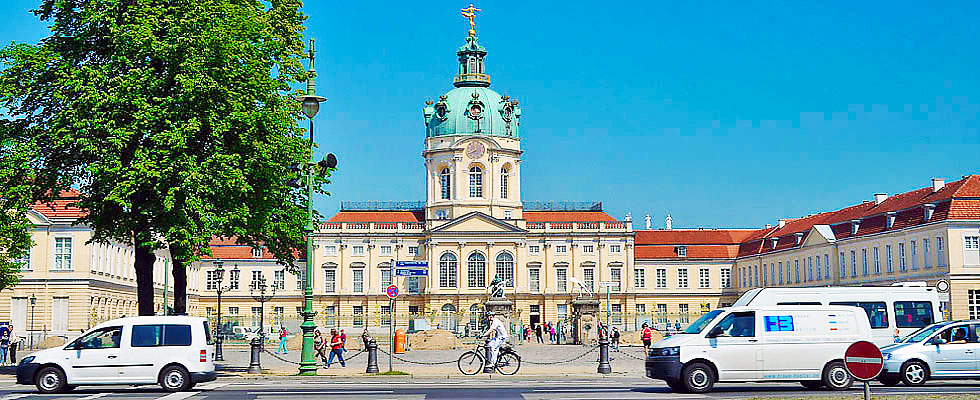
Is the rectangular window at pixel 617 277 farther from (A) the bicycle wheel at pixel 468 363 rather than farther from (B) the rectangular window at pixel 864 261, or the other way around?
(A) the bicycle wheel at pixel 468 363

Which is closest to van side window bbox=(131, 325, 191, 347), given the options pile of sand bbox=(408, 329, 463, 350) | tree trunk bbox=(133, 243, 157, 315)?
tree trunk bbox=(133, 243, 157, 315)

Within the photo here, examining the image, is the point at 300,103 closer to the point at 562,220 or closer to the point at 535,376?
the point at 535,376

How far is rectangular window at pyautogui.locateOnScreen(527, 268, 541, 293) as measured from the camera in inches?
4446

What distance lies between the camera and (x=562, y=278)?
371 ft

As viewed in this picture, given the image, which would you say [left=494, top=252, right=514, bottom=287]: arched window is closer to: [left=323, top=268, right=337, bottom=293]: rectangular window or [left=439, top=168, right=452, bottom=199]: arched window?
[left=439, top=168, right=452, bottom=199]: arched window

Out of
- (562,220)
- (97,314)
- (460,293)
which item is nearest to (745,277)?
(562,220)

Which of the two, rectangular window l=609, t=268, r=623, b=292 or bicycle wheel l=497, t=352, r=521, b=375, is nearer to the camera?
bicycle wheel l=497, t=352, r=521, b=375

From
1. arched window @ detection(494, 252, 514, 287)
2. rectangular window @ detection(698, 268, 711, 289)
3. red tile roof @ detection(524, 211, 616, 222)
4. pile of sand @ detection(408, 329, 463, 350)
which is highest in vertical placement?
red tile roof @ detection(524, 211, 616, 222)

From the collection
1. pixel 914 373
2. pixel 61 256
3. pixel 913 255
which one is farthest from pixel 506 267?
pixel 914 373

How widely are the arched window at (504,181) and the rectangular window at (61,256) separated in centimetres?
5294

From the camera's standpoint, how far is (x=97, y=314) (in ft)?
236

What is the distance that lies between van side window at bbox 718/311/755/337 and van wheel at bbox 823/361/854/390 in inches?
68.2

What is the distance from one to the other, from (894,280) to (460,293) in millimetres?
44646

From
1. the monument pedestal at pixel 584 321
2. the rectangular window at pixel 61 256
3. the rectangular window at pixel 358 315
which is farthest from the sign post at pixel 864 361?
the rectangular window at pixel 358 315
